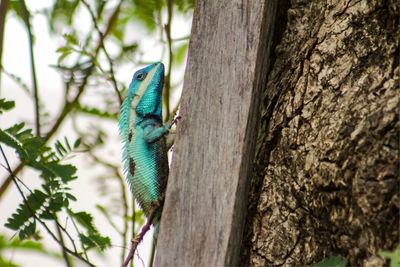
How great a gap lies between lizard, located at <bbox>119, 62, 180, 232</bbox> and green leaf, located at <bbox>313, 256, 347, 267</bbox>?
74cm

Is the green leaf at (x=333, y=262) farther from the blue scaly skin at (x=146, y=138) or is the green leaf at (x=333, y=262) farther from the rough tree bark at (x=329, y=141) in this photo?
the blue scaly skin at (x=146, y=138)

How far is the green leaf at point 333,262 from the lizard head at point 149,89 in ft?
3.40

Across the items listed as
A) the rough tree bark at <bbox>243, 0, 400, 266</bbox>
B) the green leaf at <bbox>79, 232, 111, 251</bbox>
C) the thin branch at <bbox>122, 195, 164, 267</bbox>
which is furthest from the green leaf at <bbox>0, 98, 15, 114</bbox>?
the rough tree bark at <bbox>243, 0, 400, 266</bbox>

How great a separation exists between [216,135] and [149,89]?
57 cm

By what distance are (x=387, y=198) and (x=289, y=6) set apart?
0.94 meters

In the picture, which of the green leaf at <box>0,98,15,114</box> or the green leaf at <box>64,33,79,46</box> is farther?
the green leaf at <box>64,33,79,46</box>

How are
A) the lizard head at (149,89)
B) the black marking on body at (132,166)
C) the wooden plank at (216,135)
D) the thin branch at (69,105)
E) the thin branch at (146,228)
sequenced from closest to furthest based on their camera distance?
the wooden plank at (216,135) < the thin branch at (146,228) < the black marking on body at (132,166) < the lizard head at (149,89) < the thin branch at (69,105)

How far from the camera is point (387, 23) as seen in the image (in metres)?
2.64

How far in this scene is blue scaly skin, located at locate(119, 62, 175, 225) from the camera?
3004mm

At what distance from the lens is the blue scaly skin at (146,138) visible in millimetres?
3004

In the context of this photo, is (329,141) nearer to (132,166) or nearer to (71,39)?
(132,166)

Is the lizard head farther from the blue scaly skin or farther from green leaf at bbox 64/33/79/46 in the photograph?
green leaf at bbox 64/33/79/46

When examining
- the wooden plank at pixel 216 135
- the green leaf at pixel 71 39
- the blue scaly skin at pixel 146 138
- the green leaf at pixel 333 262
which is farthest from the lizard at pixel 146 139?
the green leaf at pixel 333 262

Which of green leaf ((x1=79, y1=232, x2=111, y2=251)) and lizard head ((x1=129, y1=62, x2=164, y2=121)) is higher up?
lizard head ((x1=129, y1=62, x2=164, y2=121))
